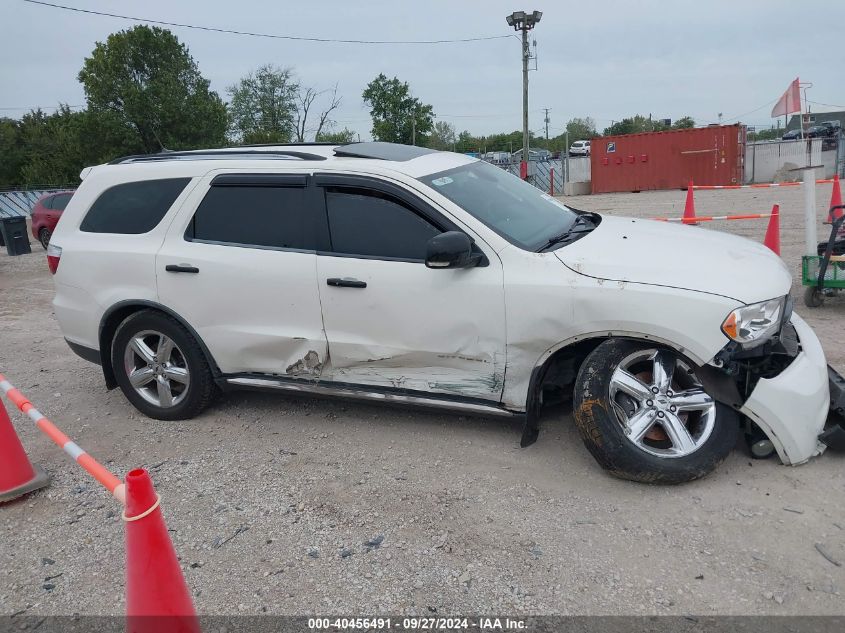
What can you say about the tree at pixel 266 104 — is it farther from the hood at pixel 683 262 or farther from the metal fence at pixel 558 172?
the hood at pixel 683 262

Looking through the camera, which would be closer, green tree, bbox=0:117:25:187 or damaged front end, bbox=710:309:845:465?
damaged front end, bbox=710:309:845:465

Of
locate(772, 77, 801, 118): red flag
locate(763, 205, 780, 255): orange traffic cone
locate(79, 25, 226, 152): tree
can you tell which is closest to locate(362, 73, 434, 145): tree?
locate(79, 25, 226, 152): tree

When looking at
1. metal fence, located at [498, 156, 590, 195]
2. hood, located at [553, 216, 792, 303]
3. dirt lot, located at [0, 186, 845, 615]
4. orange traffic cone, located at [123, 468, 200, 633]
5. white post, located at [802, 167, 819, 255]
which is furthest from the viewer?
metal fence, located at [498, 156, 590, 195]

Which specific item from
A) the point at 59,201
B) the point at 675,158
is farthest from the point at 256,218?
the point at 675,158

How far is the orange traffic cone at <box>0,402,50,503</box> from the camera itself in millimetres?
3664

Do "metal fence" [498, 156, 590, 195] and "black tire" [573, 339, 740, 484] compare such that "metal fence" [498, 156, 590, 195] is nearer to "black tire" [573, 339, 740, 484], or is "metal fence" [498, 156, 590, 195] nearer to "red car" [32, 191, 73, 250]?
"red car" [32, 191, 73, 250]

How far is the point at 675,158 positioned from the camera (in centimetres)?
2856

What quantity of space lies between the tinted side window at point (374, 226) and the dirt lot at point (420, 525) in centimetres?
121

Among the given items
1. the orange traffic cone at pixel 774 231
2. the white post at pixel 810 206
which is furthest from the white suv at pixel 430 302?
the orange traffic cone at pixel 774 231

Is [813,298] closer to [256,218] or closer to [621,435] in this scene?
[621,435]

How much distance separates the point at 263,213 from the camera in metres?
4.25

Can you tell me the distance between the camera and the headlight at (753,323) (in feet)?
10.3

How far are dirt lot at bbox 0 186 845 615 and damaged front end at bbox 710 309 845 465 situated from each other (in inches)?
6.7

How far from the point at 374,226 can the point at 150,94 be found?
4544cm
